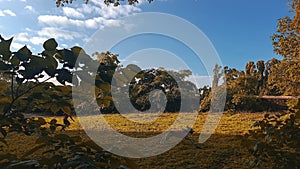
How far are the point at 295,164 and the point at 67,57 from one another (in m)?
0.94

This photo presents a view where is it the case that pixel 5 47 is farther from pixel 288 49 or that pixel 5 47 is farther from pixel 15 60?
pixel 288 49

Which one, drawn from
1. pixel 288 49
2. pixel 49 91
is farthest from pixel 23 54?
pixel 288 49

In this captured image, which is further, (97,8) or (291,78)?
(291,78)

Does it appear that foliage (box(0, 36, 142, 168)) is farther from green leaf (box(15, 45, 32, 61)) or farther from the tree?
the tree

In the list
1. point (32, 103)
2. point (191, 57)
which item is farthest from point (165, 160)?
point (32, 103)

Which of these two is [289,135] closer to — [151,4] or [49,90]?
[49,90]

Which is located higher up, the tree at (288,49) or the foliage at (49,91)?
the tree at (288,49)

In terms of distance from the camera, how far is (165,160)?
343 centimetres

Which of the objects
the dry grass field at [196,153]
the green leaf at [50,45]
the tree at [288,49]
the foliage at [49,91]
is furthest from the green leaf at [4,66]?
the tree at [288,49]

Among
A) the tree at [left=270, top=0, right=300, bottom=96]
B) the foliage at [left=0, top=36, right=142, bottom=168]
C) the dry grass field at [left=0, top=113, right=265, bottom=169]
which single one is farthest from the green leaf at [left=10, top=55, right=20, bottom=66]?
the tree at [left=270, top=0, right=300, bottom=96]

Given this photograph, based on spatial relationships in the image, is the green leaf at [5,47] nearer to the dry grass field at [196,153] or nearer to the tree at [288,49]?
the dry grass field at [196,153]

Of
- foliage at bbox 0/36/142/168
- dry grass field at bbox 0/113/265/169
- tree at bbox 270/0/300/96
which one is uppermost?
tree at bbox 270/0/300/96

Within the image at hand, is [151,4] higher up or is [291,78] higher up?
[151,4]

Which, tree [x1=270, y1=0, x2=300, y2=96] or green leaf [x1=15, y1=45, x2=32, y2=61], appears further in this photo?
tree [x1=270, y1=0, x2=300, y2=96]
